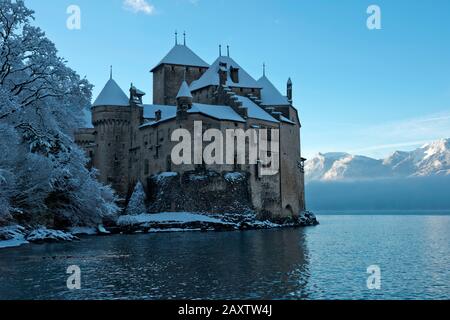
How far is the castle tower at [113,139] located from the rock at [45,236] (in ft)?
117

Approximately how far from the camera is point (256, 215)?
66875mm

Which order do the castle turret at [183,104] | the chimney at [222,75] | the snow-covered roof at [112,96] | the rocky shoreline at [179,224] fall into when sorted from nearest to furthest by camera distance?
1. the rocky shoreline at [179,224]
2. the castle turret at [183,104]
3. the chimney at [222,75]
4. the snow-covered roof at [112,96]

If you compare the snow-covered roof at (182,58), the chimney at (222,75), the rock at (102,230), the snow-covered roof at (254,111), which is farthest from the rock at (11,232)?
the snow-covered roof at (182,58)

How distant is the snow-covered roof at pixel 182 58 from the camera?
3344 inches

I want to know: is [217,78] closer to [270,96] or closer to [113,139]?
[270,96]

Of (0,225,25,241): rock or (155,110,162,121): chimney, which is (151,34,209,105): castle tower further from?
(0,225,25,241): rock

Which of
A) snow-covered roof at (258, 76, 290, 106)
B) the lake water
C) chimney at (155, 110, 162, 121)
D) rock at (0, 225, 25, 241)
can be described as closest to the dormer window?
snow-covered roof at (258, 76, 290, 106)

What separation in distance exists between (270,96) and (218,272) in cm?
5614

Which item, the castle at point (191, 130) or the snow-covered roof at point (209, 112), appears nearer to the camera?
the castle at point (191, 130)

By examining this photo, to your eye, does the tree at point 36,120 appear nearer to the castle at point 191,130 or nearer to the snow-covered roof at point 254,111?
the castle at point 191,130

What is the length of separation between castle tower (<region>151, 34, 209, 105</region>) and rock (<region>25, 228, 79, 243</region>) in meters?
46.5

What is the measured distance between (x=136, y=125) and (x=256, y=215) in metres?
22.2
